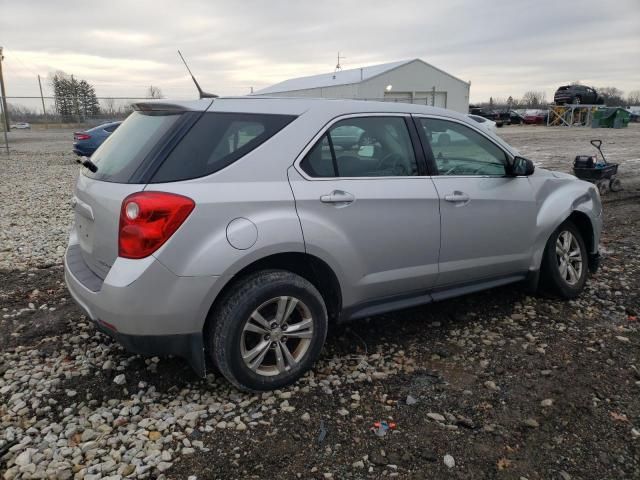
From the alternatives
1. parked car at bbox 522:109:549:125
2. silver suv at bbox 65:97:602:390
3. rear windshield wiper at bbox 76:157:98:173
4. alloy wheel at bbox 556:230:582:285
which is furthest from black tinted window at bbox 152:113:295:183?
parked car at bbox 522:109:549:125

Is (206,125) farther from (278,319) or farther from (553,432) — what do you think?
(553,432)

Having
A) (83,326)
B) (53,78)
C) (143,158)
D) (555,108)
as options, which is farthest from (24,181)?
(555,108)

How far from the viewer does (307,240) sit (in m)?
3.06

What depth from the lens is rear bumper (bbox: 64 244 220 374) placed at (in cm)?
273

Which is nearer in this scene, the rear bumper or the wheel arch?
the rear bumper

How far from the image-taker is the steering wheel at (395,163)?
3.54m

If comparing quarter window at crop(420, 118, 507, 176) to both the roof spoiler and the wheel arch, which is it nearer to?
the wheel arch

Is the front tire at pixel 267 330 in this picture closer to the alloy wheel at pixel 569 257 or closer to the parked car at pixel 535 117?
the alloy wheel at pixel 569 257

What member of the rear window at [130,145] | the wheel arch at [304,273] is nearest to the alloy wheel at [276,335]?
the wheel arch at [304,273]

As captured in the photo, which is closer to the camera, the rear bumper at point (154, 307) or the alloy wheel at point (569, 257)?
the rear bumper at point (154, 307)

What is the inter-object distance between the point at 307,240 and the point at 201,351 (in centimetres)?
87

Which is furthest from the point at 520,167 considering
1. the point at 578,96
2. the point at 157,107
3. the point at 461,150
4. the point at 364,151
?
the point at 578,96

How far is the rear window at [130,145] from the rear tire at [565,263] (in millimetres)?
3261

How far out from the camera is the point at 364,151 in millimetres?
3471
